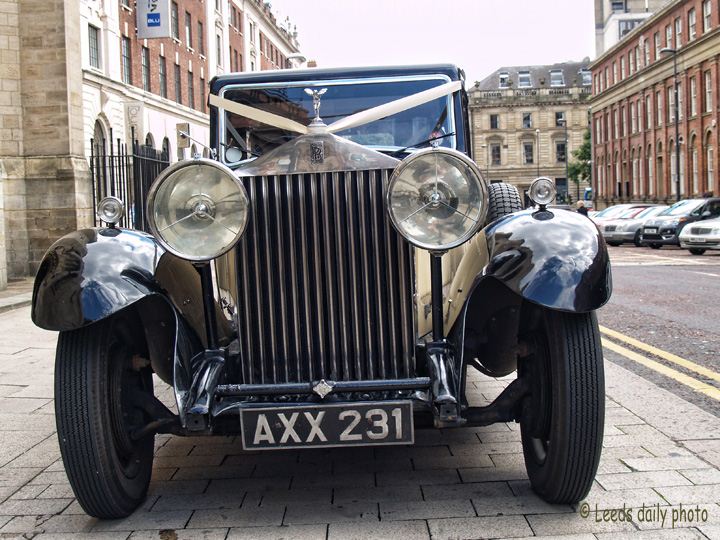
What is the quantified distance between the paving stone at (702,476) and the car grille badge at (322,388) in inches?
69.2

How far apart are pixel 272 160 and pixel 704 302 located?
9341mm

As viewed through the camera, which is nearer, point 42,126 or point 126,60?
point 42,126

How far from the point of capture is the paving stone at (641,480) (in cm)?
380

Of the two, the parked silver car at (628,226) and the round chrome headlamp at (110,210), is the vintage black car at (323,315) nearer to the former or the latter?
the round chrome headlamp at (110,210)

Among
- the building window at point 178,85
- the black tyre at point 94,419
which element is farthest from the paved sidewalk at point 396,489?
the building window at point 178,85

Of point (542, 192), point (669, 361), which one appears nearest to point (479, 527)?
point (542, 192)

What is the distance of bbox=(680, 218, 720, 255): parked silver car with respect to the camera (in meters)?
22.5

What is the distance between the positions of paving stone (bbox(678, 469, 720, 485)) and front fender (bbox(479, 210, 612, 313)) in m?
1.07

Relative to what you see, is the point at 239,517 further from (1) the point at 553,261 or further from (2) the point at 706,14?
(2) the point at 706,14

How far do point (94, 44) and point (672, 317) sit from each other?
934 inches

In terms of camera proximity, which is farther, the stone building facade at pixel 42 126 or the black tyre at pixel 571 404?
the stone building facade at pixel 42 126

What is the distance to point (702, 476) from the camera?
3.89 m

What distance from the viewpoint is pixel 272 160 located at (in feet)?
11.9

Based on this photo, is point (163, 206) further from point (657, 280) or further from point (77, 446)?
point (657, 280)
